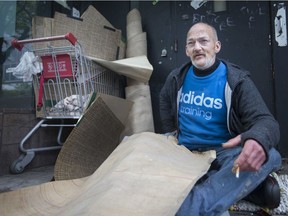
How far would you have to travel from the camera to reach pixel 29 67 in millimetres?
2393

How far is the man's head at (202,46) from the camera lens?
1591 mm

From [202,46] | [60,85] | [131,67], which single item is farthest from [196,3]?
[60,85]

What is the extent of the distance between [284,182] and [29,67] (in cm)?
210

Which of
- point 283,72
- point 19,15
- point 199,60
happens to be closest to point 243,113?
point 199,60

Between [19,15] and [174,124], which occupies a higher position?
[19,15]

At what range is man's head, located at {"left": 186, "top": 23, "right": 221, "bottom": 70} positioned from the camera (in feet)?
5.22

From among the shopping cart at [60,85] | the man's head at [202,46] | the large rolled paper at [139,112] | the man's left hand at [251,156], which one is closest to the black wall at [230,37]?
the large rolled paper at [139,112]

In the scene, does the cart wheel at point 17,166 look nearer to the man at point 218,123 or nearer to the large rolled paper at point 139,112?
the large rolled paper at point 139,112

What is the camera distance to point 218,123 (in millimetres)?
1519

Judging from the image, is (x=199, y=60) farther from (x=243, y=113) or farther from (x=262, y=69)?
(x=262, y=69)

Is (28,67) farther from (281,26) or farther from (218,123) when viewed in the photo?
(281,26)

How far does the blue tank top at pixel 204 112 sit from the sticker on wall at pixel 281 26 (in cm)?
124

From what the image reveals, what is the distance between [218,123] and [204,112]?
9cm

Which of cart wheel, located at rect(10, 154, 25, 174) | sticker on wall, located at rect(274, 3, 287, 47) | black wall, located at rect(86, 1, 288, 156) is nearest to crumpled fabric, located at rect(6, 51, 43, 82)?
cart wheel, located at rect(10, 154, 25, 174)
